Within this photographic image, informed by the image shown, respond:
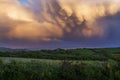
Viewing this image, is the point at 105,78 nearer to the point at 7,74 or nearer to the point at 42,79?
the point at 42,79

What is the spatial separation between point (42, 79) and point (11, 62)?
4.27m

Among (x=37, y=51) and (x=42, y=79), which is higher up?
(x=37, y=51)

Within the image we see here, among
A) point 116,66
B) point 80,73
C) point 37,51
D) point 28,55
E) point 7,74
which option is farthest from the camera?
point 37,51

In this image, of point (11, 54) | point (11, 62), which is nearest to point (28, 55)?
point (11, 54)

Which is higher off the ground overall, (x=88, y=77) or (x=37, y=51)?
(x=37, y=51)

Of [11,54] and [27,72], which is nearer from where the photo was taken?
[27,72]

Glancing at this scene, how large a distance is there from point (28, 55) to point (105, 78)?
24.9 metres

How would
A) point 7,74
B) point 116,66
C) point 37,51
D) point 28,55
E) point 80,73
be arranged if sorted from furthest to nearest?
1. point 37,51
2. point 28,55
3. point 116,66
4. point 80,73
5. point 7,74

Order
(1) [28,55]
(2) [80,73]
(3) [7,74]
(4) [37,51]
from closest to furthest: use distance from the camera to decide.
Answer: (3) [7,74] < (2) [80,73] < (1) [28,55] < (4) [37,51]

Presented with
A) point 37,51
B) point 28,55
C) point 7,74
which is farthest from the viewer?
point 37,51

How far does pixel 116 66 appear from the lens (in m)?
42.7

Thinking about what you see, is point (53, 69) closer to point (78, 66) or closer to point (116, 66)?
point (78, 66)

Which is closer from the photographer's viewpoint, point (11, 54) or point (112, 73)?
point (112, 73)

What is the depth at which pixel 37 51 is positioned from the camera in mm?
69438
